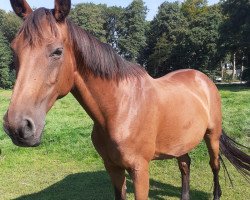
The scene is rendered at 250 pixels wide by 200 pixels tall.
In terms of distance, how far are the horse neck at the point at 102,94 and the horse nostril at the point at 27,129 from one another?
0.63 metres

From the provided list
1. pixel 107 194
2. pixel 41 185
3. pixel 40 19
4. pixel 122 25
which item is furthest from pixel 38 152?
pixel 122 25

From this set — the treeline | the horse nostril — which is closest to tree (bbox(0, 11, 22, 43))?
the treeline

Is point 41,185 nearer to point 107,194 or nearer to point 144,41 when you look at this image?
point 107,194

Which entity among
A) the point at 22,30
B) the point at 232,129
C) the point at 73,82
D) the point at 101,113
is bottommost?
the point at 232,129

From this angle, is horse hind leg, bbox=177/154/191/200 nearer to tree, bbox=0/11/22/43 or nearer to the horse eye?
the horse eye

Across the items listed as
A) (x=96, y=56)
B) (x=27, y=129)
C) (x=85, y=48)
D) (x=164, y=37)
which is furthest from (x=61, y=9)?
(x=164, y=37)

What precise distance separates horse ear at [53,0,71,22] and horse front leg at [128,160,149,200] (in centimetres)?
133

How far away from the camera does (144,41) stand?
153 ft

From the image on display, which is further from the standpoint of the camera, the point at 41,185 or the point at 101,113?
the point at 41,185

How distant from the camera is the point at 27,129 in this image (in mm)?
1798

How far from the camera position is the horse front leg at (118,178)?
3016 millimetres

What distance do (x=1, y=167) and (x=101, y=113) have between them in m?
4.06

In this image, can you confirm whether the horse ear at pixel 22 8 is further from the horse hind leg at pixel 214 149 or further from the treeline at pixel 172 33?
the treeline at pixel 172 33

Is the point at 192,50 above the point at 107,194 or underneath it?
above
